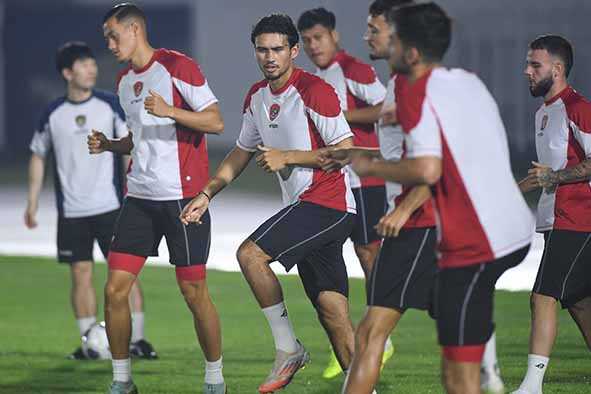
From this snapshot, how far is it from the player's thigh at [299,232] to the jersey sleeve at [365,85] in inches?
96.0

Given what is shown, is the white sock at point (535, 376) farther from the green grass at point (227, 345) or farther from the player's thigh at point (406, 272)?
the player's thigh at point (406, 272)

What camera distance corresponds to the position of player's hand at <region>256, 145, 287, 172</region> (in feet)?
25.0

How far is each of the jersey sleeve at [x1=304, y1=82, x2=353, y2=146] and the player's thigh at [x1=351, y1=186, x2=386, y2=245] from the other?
8.48 ft

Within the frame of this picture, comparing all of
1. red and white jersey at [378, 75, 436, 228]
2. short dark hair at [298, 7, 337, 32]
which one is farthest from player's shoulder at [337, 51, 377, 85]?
red and white jersey at [378, 75, 436, 228]

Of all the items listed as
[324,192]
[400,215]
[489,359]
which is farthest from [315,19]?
[489,359]

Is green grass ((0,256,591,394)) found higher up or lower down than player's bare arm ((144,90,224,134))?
lower down

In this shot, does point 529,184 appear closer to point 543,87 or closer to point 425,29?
point 543,87

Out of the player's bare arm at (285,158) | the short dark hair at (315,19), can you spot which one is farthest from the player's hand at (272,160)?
the short dark hair at (315,19)

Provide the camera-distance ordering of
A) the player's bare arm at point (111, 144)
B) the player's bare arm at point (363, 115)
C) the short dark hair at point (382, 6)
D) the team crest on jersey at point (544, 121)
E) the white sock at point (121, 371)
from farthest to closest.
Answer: the player's bare arm at point (363, 115) < the player's bare arm at point (111, 144) < the white sock at point (121, 371) < the team crest on jersey at point (544, 121) < the short dark hair at point (382, 6)

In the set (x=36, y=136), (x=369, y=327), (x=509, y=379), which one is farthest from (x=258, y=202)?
(x=369, y=327)

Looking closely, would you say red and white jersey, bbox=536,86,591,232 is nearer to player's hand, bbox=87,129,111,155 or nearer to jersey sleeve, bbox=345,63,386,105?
jersey sleeve, bbox=345,63,386,105

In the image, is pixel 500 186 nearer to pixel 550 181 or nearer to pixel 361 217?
pixel 550 181

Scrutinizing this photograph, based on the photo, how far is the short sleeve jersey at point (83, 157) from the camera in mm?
11703

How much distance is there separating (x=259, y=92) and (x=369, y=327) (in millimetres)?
2048
